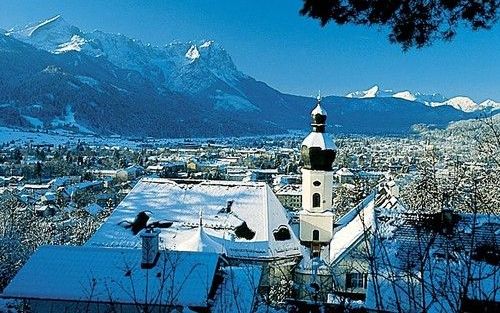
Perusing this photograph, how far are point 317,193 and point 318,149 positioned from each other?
5.74ft

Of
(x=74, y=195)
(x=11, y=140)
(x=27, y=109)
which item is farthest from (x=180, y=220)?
(x=27, y=109)

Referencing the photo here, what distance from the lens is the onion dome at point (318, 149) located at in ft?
71.5

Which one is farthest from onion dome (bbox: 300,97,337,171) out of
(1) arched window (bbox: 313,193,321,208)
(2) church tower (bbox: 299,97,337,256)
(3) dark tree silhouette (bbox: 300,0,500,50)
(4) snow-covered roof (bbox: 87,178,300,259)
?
(3) dark tree silhouette (bbox: 300,0,500,50)

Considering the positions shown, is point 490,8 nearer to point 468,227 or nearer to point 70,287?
point 468,227

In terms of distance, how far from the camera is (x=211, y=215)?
66.2ft

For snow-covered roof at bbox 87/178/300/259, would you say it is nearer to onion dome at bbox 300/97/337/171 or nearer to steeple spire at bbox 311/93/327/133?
onion dome at bbox 300/97/337/171

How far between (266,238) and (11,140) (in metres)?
127

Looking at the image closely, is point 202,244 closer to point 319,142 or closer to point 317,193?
point 317,193

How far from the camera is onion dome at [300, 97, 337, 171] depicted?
2180cm

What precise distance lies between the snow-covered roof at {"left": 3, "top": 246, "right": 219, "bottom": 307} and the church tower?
10937 mm

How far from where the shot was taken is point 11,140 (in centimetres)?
13275

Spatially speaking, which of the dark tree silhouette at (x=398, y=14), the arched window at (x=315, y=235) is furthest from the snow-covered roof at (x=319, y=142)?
the dark tree silhouette at (x=398, y=14)

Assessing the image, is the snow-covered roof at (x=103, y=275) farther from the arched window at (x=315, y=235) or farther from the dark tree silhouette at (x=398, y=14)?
the arched window at (x=315, y=235)

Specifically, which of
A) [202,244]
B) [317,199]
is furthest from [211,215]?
[317,199]
